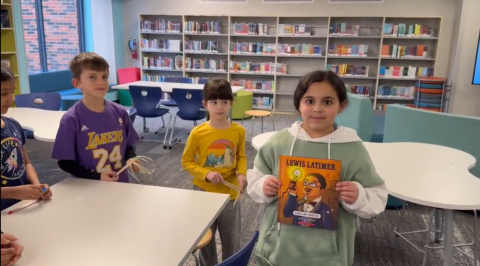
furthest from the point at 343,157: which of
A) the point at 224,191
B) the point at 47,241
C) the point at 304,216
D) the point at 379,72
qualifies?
the point at 379,72

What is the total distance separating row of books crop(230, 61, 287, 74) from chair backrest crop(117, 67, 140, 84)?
6.96ft

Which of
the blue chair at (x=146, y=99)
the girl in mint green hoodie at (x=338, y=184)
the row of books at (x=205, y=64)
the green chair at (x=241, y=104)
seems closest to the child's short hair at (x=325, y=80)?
the girl in mint green hoodie at (x=338, y=184)

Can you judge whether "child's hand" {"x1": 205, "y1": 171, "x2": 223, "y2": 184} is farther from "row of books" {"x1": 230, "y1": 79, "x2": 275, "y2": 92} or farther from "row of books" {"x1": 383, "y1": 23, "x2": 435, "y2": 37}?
"row of books" {"x1": 383, "y1": 23, "x2": 435, "y2": 37}

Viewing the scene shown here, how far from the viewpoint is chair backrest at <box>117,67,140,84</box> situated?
776cm

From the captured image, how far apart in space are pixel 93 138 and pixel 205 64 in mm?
6305

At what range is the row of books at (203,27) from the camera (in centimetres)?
755

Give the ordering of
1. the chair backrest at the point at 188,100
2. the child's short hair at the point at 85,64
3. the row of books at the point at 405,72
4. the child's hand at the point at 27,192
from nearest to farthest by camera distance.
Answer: the child's hand at the point at 27,192 → the child's short hair at the point at 85,64 → the chair backrest at the point at 188,100 → the row of books at the point at 405,72

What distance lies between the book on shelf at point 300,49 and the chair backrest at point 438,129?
423 centimetres

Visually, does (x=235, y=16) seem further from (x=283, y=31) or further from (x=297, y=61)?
(x=297, y=61)

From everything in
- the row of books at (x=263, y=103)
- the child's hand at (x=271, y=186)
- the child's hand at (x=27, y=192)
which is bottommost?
the row of books at (x=263, y=103)

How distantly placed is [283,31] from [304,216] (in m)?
6.50

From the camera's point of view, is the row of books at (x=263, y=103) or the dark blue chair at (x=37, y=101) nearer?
the dark blue chair at (x=37, y=101)

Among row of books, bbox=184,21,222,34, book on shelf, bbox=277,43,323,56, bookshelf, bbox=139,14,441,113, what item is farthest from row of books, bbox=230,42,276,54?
row of books, bbox=184,21,222,34

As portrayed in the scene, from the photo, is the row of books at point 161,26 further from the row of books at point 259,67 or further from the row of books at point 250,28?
the row of books at point 259,67
